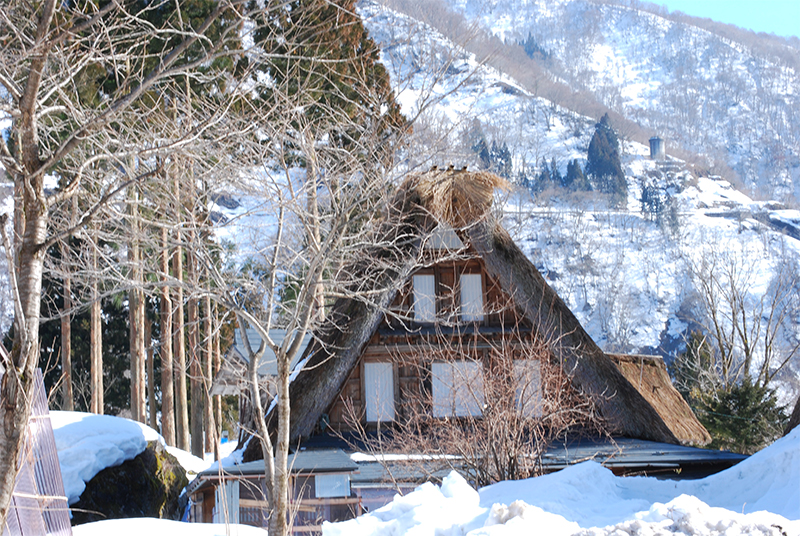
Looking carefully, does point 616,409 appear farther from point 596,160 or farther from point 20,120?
point 596,160

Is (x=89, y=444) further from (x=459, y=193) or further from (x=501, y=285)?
(x=459, y=193)

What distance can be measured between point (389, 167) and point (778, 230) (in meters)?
120

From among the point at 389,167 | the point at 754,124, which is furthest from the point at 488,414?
the point at 754,124

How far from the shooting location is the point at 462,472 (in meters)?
8.24

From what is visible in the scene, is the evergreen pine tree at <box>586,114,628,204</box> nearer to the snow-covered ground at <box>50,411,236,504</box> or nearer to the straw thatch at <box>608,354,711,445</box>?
the straw thatch at <box>608,354,711,445</box>

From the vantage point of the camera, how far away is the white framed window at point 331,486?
365 inches

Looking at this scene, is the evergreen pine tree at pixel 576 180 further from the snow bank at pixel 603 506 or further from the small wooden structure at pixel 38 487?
the small wooden structure at pixel 38 487

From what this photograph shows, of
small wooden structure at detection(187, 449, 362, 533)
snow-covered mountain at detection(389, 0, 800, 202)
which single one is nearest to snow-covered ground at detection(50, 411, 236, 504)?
small wooden structure at detection(187, 449, 362, 533)

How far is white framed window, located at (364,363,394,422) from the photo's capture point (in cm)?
1170

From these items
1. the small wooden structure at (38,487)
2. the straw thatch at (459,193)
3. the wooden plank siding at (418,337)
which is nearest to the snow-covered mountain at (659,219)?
the straw thatch at (459,193)

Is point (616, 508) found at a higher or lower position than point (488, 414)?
lower

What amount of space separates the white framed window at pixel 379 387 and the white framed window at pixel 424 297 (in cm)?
108

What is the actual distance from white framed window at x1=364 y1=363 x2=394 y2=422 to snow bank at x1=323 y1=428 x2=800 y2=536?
5329 mm

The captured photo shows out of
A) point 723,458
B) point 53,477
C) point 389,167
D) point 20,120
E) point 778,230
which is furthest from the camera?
point 778,230
